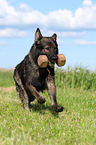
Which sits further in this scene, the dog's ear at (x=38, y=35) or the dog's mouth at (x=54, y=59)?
the dog's ear at (x=38, y=35)

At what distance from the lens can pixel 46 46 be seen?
5148mm

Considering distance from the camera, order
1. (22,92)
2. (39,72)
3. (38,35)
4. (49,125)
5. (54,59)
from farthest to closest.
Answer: (22,92)
(39,72)
(38,35)
(49,125)
(54,59)

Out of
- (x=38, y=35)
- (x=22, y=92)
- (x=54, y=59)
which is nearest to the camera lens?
(x=54, y=59)

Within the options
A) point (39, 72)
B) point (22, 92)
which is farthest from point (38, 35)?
point (22, 92)

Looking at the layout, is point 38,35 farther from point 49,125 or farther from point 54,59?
point 49,125

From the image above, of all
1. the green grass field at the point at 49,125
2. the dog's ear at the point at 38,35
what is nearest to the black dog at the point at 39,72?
the dog's ear at the point at 38,35

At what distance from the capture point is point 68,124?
5250 mm

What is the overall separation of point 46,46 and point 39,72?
76 cm

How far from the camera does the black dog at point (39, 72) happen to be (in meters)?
5.17

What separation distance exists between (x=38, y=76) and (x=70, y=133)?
1640 mm

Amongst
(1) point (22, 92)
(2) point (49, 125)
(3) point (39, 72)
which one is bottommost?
(2) point (49, 125)

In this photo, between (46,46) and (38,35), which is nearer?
(46,46)

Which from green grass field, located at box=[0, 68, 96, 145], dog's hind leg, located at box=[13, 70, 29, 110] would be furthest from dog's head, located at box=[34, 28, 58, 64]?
green grass field, located at box=[0, 68, 96, 145]

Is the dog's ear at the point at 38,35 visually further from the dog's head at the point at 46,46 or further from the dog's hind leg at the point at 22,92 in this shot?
the dog's hind leg at the point at 22,92
